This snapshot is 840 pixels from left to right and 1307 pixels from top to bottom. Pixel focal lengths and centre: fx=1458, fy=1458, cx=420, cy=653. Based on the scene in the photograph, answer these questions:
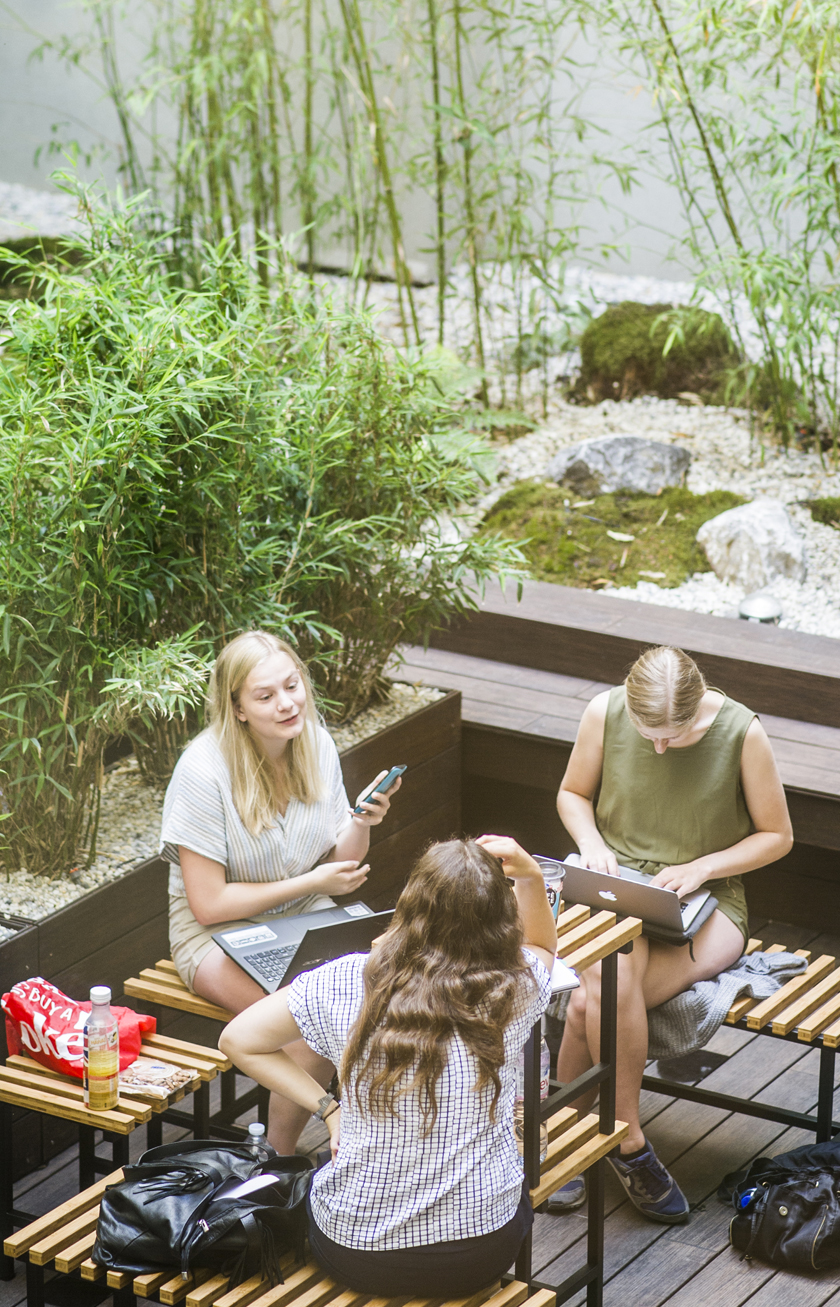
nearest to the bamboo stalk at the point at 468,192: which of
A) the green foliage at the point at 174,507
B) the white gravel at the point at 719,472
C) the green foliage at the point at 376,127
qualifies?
the green foliage at the point at 376,127

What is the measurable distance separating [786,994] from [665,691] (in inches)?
25.6

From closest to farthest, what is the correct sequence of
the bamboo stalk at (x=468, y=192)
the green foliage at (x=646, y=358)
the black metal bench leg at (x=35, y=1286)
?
1. the black metal bench leg at (x=35, y=1286)
2. the bamboo stalk at (x=468, y=192)
3. the green foliage at (x=646, y=358)

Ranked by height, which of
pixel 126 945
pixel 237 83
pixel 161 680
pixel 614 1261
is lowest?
pixel 614 1261

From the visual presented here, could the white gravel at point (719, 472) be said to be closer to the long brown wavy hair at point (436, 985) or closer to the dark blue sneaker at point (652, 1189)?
the dark blue sneaker at point (652, 1189)

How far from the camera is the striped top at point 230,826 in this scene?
272cm

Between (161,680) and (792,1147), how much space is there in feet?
5.29

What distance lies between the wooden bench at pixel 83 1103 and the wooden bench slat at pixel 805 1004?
104 cm

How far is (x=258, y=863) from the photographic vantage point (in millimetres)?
2814

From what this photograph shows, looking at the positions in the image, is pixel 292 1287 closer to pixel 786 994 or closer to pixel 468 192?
pixel 786 994

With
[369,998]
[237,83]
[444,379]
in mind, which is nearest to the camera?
[369,998]

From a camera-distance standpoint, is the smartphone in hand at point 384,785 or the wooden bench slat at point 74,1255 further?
the smartphone in hand at point 384,785

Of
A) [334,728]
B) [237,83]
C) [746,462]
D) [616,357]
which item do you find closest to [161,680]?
[334,728]

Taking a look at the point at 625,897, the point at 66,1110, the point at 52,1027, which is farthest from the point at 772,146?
the point at 66,1110

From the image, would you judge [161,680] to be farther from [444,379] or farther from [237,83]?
[237,83]
